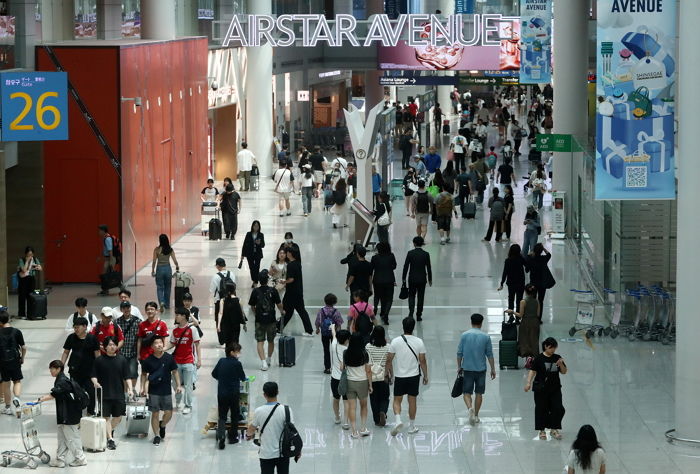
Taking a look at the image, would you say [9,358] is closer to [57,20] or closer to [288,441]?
[288,441]

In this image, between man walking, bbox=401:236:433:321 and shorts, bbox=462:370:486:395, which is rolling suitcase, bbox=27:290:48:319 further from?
shorts, bbox=462:370:486:395

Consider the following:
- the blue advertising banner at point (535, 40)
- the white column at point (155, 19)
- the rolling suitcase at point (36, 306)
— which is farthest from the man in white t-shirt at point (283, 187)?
the rolling suitcase at point (36, 306)

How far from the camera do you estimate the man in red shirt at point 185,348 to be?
1611cm

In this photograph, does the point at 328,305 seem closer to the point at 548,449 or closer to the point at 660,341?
the point at 548,449

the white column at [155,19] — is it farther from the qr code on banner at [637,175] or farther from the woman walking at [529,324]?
the qr code on banner at [637,175]

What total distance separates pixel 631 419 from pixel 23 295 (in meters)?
10.8

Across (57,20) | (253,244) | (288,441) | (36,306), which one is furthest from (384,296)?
(57,20)

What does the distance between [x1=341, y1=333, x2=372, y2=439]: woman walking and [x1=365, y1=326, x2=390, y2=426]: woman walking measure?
156 millimetres

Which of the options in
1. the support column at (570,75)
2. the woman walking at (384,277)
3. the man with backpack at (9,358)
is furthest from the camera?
the support column at (570,75)

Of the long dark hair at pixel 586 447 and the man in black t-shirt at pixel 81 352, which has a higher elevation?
the man in black t-shirt at pixel 81 352

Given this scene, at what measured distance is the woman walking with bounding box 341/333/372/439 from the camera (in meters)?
Answer: 15.0

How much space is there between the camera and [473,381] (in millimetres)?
15844

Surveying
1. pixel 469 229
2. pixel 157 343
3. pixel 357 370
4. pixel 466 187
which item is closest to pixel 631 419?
pixel 357 370

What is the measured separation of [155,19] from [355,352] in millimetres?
A: 19607
